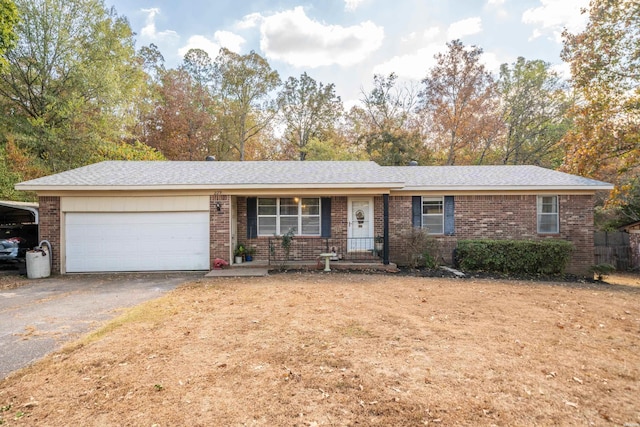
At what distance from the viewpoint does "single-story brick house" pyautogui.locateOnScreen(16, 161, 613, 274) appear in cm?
984

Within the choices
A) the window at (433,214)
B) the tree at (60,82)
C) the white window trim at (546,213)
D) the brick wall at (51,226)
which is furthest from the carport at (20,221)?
the white window trim at (546,213)

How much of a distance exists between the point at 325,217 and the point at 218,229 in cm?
357

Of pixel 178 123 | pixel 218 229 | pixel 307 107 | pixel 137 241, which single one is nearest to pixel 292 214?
pixel 218 229

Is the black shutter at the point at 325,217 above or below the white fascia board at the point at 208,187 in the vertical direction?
below

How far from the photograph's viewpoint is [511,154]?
24.7 meters

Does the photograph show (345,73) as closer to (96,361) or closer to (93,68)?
(93,68)

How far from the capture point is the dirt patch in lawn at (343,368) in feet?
8.93

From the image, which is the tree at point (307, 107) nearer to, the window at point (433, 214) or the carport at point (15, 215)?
the window at point (433, 214)

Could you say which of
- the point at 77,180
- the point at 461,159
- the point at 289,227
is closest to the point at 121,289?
the point at 77,180

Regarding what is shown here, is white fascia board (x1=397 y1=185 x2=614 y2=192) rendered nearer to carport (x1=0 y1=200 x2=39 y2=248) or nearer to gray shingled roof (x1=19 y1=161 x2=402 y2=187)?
gray shingled roof (x1=19 y1=161 x2=402 y2=187)

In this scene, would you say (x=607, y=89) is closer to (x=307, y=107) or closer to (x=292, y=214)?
(x=292, y=214)

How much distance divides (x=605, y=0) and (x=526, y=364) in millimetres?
16842

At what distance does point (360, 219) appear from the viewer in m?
11.2

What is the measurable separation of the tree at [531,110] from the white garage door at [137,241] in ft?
78.3
